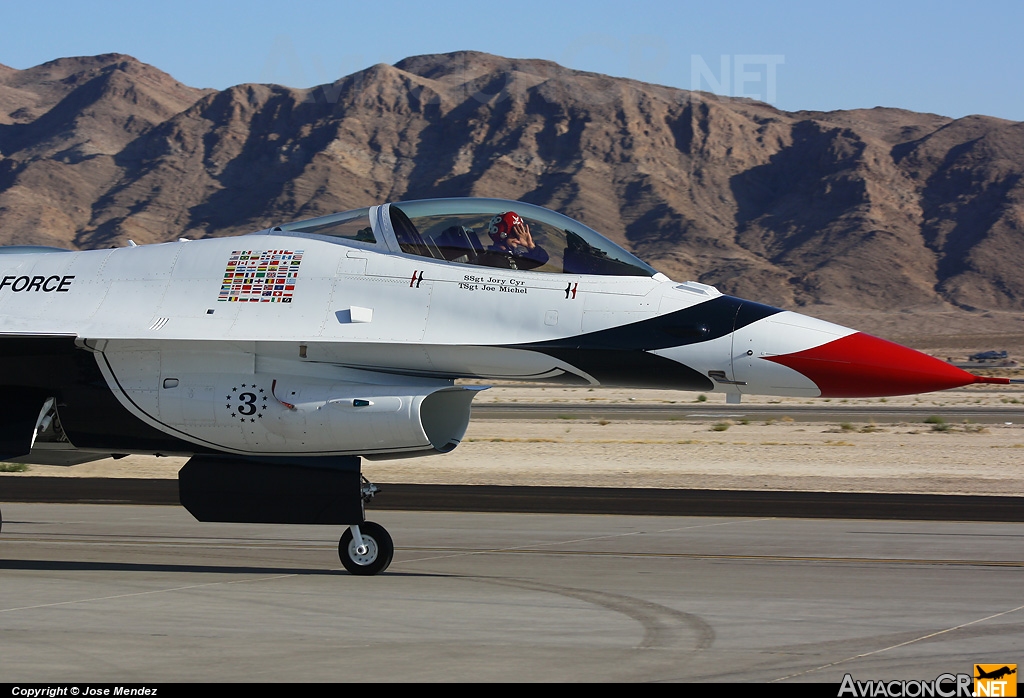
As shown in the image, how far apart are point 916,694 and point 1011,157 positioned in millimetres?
140789

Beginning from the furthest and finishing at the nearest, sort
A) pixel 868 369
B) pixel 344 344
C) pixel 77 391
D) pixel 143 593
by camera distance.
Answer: pixel 77 391
pixel 344 344
pixel 143 593
pixel 868 369

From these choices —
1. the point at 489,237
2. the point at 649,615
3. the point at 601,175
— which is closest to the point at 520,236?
the point at 489,237

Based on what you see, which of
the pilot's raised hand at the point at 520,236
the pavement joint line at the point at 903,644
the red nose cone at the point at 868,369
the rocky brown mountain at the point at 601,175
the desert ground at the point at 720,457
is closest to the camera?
the pavement joint line at the point at 903,644

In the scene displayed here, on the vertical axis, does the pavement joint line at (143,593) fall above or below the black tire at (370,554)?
below

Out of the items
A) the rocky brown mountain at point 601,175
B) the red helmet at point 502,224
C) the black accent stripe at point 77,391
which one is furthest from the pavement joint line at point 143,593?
the rocky brown mountain at point 601,175

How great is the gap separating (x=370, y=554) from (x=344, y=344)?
203 centimetres

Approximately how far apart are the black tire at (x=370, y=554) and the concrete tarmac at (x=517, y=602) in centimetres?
14

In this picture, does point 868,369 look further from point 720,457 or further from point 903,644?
point 720,457

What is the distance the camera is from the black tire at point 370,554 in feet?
35.6

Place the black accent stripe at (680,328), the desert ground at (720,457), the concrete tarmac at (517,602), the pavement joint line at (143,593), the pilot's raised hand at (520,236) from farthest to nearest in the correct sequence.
Result: the desert ground at (720,457) < the pilot's raised hand at (520,236) < the black accent stripe at (680,328) < the pavement joint line at (143,593) < the concrete tarmac at (517,602)

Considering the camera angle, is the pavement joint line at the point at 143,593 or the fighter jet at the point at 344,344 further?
the fighter jet at the point at 344,344

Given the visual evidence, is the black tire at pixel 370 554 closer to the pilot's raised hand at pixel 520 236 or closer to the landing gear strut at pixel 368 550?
the landing gear strut at pixel 368 550

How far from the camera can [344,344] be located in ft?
34.0

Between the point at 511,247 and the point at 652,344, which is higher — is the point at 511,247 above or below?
above
